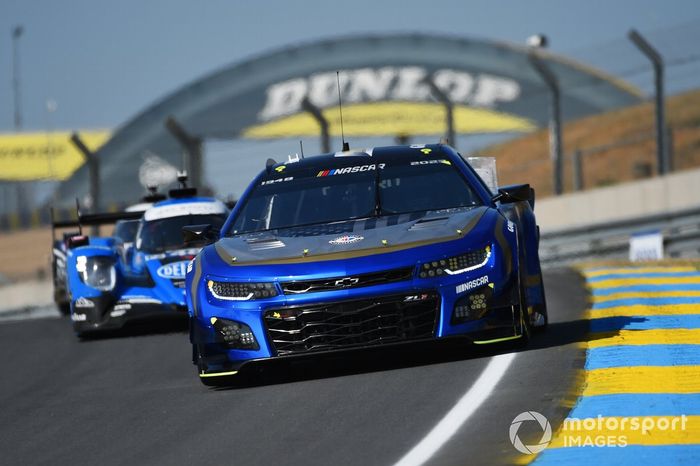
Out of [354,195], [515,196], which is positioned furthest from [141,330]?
[515,196]

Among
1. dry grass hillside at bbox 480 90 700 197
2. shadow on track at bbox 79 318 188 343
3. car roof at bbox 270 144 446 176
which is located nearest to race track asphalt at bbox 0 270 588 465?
car roof at bbox 270 144 446 176

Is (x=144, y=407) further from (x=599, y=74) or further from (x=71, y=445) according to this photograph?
(x=599, y=74)

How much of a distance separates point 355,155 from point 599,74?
4887 centimetres

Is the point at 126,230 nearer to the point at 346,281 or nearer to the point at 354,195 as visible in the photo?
the point at 354,195

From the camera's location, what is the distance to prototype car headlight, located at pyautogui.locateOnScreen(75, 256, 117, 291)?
13969 mm

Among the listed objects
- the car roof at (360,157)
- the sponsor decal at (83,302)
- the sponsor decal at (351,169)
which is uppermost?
the car roof at (360,157)

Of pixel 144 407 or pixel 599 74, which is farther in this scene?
pixel 599 74

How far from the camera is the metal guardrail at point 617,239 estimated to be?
1858 centimetres

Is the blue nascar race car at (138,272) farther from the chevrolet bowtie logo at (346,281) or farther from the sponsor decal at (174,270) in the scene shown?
the chevrolet bowtie logo at (346,281)

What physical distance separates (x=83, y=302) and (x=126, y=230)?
2.52 meters

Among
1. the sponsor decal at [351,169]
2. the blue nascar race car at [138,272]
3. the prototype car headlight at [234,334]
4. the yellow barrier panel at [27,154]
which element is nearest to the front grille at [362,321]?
the prototype car headlight at [234,334]

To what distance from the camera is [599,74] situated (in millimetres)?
57812

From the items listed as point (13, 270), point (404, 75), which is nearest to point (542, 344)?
point (13, 270)

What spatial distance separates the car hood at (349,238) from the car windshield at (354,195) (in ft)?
0.70
